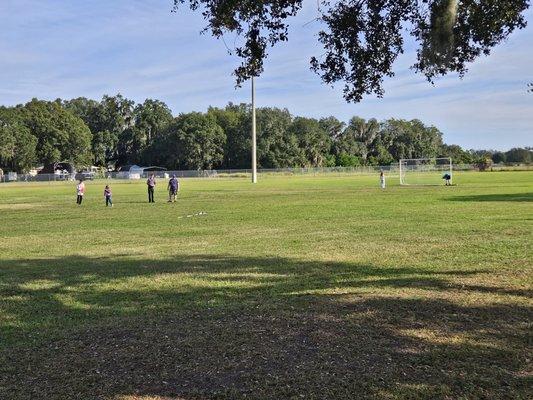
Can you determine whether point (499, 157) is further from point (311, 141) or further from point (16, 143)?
point (16, 143)

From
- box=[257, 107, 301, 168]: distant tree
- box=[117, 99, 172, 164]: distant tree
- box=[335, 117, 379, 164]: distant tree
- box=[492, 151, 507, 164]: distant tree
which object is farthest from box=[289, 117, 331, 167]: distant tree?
box=[492, 151, 507, 164]: distant tree

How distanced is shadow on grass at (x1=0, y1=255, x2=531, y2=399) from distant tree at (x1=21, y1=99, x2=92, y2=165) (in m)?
119

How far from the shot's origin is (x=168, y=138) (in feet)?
447

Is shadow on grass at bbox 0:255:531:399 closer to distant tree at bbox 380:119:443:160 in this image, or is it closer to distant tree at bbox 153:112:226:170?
distant tree at bbox 153:112:226:170

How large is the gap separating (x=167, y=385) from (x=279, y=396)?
1052 millimetres

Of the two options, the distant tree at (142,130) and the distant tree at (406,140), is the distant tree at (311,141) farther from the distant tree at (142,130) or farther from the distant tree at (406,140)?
the distant tree at (142,130)

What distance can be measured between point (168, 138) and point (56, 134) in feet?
87.6

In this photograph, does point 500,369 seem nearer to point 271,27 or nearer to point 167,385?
point 167,385

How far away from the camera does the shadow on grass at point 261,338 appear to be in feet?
16.4

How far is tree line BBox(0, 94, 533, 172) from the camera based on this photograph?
395 ft

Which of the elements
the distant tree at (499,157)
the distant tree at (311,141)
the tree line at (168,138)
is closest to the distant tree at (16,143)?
the tree line at (168,138)

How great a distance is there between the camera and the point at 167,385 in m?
5.05

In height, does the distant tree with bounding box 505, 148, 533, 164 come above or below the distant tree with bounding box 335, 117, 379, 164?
below

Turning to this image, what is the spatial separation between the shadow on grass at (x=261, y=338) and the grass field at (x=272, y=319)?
0.07 ft
